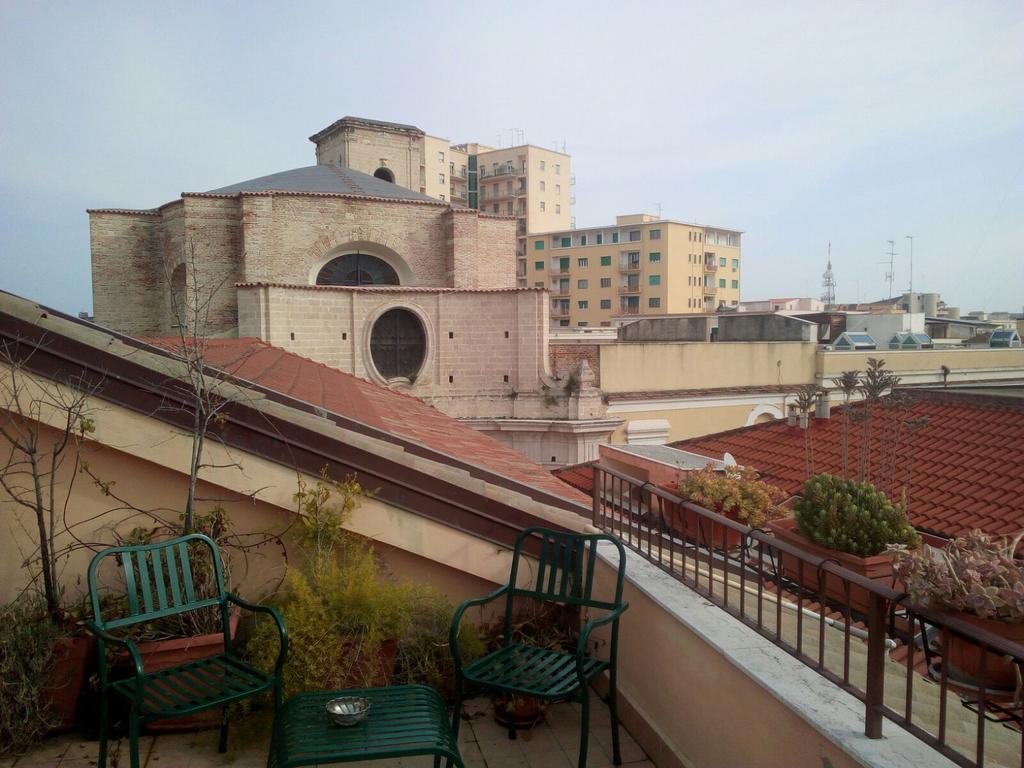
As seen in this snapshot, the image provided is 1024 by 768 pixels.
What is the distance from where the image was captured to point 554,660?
3184 mm

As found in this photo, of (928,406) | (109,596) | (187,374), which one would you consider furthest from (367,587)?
(928,406)

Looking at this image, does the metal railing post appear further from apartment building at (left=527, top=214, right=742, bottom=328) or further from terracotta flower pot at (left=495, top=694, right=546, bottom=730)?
apartment building at (left=527, top=214, right=742, bottom=328)

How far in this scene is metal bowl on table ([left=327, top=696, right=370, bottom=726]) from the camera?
8.18 ft

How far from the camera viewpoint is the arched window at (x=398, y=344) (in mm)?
21016

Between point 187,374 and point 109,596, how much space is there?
1.15 metres

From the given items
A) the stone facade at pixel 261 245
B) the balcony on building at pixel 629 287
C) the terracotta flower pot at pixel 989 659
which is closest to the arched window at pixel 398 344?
the stone facade at pixel 261 245

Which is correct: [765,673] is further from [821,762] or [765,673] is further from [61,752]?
[61,752]

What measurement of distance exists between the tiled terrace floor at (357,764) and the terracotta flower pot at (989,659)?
1335 mm

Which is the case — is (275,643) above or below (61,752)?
above

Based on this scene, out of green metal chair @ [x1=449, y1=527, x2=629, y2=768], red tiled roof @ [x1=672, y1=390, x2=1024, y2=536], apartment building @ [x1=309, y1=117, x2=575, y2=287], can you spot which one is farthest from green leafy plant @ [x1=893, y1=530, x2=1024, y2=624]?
apartment building @ [x1=309, y1=117, x2=575, y2=287]

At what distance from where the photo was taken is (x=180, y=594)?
312cm

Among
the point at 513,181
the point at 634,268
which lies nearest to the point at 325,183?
the point at 634,268

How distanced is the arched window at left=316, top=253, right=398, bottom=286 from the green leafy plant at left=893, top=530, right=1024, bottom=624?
931 inches

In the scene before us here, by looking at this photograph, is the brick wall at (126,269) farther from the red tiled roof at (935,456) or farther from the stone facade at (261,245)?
the red tiled roof at (935,456)
